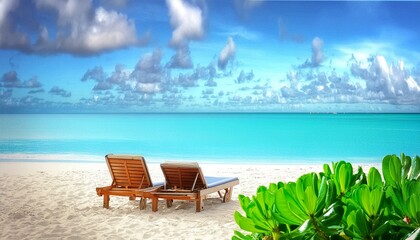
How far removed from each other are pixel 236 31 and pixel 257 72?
363cm

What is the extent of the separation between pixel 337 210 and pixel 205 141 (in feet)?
78.9

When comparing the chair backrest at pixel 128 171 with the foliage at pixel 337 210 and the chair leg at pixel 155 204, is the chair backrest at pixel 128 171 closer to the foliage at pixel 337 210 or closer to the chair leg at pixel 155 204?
the chair leg at pixel 155 204

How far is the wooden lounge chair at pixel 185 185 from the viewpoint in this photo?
4891 millimetres

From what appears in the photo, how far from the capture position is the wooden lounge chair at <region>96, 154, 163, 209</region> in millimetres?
4980

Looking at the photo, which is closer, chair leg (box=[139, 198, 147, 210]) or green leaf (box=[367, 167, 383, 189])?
green leaf (box=[367, 167, 383, 189])

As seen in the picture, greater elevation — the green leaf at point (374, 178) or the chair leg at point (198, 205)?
the green leaf at point (374, 178)

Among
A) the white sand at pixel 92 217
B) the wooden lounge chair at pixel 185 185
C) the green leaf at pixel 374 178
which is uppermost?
the green leaf at pixel 374 178

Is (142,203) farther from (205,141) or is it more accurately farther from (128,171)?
(205,141)

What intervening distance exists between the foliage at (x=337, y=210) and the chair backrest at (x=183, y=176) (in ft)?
14.8

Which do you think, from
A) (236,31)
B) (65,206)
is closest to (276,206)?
(65,206)

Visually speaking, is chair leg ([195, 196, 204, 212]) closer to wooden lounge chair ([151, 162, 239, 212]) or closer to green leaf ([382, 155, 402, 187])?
wooden lounge chair ([151, 162, 239, 212])

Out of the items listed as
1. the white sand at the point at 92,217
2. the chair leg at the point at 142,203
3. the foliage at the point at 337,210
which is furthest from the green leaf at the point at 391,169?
the chair leg at the point at 142,203

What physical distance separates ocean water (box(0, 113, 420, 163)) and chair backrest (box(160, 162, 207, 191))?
947cm

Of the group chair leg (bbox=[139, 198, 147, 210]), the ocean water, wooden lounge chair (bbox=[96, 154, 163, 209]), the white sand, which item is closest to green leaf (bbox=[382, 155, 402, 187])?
the white sand
